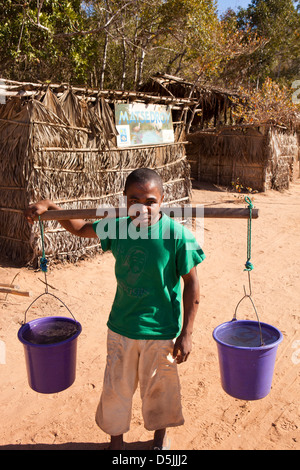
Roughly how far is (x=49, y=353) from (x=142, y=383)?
596 mm

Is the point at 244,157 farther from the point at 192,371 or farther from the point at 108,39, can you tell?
the point at 192,371

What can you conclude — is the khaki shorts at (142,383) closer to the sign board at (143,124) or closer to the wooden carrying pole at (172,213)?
the wooden carrying pole at (172,213)

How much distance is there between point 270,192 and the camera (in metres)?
13.8

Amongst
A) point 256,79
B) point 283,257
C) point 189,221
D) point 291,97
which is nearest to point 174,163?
point 189,221

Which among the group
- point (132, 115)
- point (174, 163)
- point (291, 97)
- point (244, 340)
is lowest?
point (244, 340)

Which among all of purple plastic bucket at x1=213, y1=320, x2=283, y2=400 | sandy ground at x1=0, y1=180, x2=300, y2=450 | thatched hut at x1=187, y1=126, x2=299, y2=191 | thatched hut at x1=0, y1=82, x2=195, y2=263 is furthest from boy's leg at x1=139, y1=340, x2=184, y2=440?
thatched hut at x1=187, y1=126, x2=299, y2=191

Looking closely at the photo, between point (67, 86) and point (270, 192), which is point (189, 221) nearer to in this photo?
point (67, 86)

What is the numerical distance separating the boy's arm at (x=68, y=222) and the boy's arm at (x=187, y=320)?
70cm

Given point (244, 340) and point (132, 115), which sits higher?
point (132, 115)

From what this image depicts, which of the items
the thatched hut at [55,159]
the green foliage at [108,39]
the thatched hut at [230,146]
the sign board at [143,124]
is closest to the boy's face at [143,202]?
the thatched hut at [55,159]

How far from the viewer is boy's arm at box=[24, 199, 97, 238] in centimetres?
262

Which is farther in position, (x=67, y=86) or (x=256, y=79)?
(x=256, y=79)

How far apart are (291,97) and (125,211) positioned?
12898mm

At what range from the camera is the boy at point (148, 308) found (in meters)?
2.23
